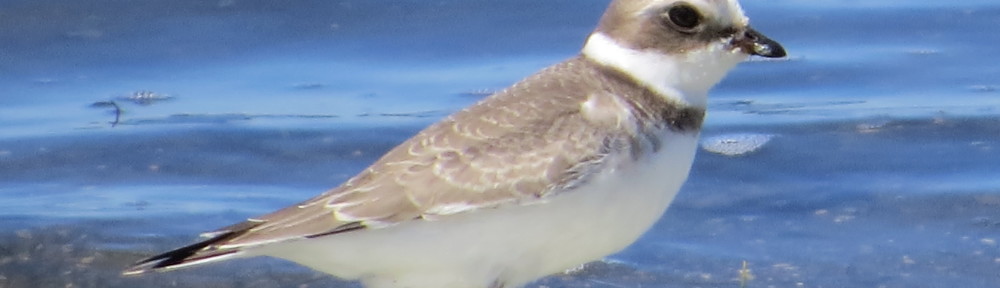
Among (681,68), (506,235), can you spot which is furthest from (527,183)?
(681,68)

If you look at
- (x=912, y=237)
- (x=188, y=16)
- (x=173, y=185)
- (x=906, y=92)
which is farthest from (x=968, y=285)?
(x=188, y=16)

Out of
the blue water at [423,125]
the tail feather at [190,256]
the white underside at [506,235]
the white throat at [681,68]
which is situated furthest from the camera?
the blue water at [423,125]

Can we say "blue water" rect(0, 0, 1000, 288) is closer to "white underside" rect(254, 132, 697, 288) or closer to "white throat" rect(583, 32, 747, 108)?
"white throat" rect(583, 32, 747, 108)

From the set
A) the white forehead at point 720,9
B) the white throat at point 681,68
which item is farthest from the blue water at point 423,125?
the white forehead at point 720,9

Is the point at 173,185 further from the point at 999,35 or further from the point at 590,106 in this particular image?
the point at 999,35

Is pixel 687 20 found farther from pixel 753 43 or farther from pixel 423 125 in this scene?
pixel 423 125

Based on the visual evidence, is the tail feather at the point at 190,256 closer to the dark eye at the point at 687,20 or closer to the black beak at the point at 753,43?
the dark eye at the point at 687,20
